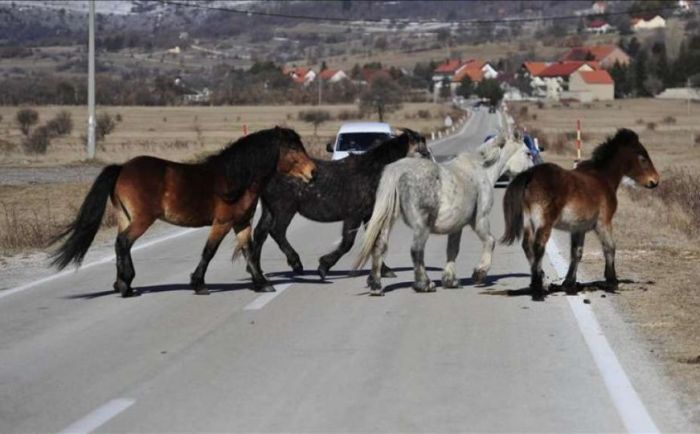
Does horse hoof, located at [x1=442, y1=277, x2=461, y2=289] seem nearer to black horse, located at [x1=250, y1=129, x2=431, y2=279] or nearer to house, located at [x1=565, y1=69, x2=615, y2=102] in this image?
black horse, located at [x1=250, y1=129, x2=431, y2=279]

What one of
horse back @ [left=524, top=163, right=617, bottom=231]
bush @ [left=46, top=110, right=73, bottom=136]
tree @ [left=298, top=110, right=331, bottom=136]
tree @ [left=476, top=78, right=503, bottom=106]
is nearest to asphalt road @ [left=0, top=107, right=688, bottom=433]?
horse back @ [left=524, top=163, right=617, bottom=231]

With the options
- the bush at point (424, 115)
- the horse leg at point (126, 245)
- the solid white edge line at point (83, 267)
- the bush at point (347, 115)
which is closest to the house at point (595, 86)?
the bush at point (424, 115)

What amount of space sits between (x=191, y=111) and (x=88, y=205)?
107 meters

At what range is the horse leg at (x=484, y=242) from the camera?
14.6 m

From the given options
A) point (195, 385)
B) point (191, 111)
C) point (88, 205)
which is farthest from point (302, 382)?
point (191, 111)

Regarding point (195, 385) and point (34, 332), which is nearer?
point (195, 385)

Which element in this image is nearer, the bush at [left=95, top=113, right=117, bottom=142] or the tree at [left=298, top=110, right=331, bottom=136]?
the bush at [left=95, top=113, right=117, bottom=142]

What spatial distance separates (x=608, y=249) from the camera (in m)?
14.3

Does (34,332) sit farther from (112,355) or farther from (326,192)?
(326,192)

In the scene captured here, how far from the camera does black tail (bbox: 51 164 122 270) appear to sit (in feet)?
46.2

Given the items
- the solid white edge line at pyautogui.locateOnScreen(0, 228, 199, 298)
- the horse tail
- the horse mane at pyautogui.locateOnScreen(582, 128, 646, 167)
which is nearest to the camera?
the horse tail

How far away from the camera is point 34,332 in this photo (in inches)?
484

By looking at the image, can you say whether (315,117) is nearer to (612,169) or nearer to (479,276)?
(479,276)

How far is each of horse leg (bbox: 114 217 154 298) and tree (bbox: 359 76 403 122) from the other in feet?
322
